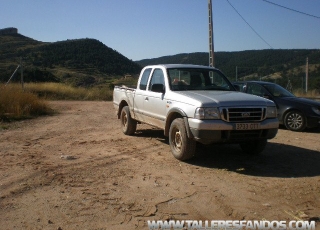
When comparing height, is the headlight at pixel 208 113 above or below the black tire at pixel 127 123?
above

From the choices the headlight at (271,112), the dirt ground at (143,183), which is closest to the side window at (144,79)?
the dirt ground at (143,183)

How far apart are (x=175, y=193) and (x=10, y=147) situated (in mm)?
4582

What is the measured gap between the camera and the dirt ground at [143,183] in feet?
Answer: 13.2

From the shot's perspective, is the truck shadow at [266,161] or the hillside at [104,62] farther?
the hillside at [104,62]

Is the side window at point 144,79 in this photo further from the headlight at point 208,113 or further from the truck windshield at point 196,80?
the headlight at point 208,113

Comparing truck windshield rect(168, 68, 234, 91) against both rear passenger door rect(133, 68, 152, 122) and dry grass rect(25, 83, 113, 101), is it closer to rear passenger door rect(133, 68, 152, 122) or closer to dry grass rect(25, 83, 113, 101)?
rear passenger door rect(133, 68, 152, 122)

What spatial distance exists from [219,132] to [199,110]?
487 millimetres

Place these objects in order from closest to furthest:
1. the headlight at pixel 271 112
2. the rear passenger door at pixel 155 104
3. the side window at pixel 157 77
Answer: the headlight at pixel 271 112 → the rear passenger door at pixel 155 104 → the side window at pixel 157 77

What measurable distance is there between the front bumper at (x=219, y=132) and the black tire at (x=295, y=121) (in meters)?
4.09

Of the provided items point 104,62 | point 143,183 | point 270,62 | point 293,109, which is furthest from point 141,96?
point 104,62

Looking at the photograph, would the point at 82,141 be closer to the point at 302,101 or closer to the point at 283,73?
the point at 302,101

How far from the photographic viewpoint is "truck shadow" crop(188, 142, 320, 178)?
5.85 m

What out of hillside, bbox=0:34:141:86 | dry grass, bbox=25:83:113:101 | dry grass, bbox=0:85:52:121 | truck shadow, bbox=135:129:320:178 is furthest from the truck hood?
hillside, bbox=0:34:141:86

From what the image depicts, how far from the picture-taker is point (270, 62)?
4109 cm
